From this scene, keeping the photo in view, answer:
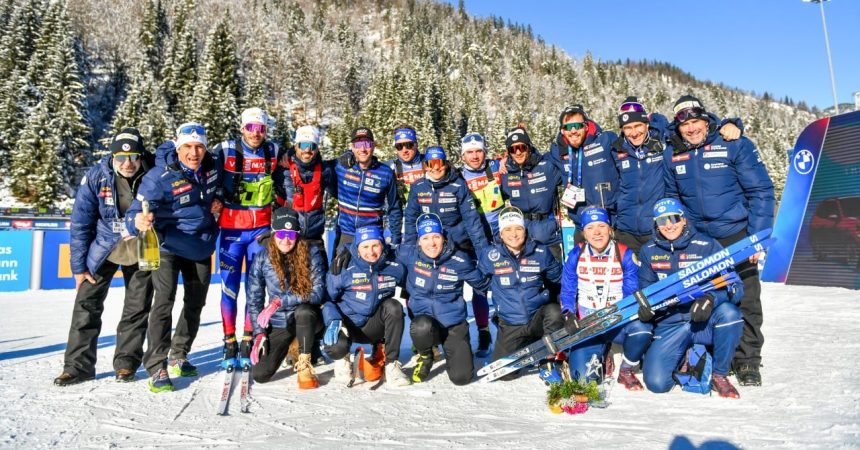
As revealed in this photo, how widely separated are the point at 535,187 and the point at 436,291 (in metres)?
1.69

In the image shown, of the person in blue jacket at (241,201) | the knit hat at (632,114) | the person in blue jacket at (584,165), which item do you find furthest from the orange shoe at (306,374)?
the knit hat at (632,114)

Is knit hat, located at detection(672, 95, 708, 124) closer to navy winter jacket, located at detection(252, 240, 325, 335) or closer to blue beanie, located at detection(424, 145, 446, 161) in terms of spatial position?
blue beanie, located at detection(424, 145, 446, 161)

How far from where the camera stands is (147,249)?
4.45 metres

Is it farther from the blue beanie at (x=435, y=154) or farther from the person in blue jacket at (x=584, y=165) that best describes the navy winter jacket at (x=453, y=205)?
the person in blue jacket at (x=584, y=165)

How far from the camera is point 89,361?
460 centimetres

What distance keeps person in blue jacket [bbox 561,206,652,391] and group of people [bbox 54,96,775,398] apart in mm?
14

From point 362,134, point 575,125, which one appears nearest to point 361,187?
point 362,134

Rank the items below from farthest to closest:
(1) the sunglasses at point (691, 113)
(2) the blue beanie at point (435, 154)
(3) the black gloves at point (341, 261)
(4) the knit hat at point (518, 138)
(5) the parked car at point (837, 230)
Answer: (5) the parked car at point (837, 230), (2) the blue beanie at point (435, 154), (4) the knit hat at point (518, 138), (3) the black gloves at point (341, 261), (1) the sunglasses at point (691, 113)

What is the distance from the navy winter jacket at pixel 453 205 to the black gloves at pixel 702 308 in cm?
222

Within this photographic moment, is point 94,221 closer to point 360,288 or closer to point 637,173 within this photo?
point 360,288

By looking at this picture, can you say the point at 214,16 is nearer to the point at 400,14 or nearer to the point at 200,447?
the point at 400,14

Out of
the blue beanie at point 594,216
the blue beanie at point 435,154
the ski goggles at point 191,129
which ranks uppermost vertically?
the ski goggles at point 191,129

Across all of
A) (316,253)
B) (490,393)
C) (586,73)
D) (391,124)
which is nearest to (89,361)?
(316,253)

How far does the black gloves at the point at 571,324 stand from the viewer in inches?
170
